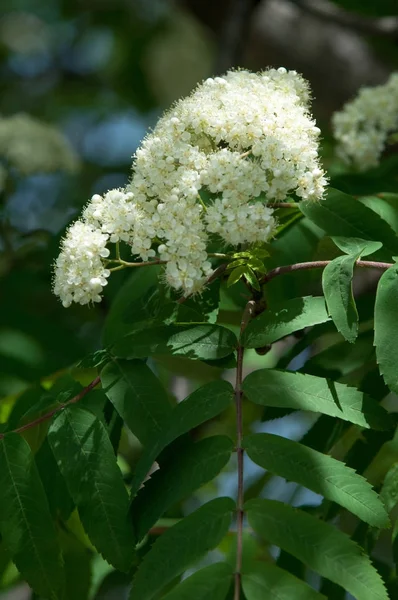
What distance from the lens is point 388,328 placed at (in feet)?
5.43

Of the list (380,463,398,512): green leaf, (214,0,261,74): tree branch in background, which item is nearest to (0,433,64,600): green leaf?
(380,463,398,512): green leaf

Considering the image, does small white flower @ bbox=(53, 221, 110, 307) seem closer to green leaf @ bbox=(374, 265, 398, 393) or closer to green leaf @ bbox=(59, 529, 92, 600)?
green leaf @ bbox=(374, 265, 398, 393)

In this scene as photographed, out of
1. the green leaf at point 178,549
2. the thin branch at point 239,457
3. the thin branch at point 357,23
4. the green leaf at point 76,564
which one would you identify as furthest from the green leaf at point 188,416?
the thin branch at point 357,23

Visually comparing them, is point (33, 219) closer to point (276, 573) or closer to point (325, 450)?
point (325, 450)

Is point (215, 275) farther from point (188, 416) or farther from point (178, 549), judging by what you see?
point (178, 549)

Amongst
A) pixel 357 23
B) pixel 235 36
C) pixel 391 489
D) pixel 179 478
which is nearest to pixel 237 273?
pixel 179 478

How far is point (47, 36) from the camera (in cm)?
697

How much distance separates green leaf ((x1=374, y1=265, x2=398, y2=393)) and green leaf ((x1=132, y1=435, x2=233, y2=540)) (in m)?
0.34

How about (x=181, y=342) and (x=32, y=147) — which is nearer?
(x=181, y=342)

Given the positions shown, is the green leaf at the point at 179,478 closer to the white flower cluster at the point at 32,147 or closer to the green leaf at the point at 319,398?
the green leaf at the point at 319,398

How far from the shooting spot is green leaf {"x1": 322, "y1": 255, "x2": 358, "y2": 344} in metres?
1.66

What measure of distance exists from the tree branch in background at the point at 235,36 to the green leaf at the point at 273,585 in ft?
8.30

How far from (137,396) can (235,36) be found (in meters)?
2.48

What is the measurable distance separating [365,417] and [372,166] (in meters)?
1.49
